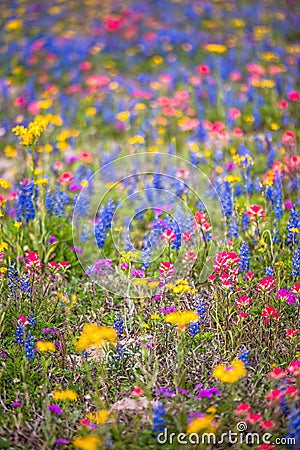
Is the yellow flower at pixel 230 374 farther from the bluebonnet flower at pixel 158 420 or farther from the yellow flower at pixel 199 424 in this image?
the bluebonnet flower at pixel 158 420

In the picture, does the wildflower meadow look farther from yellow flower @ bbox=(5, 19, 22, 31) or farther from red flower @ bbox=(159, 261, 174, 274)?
yellow flower @ bbox=(5, 19, 22, 31)

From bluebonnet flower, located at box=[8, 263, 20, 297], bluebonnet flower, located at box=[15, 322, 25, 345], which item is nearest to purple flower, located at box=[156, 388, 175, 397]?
bluebonnet flower, located at box=[15, 322, 25, 345]

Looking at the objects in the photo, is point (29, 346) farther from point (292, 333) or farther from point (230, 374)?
point (292, 333)

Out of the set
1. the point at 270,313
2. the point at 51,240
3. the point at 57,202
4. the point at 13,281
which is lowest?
the point at 270,313

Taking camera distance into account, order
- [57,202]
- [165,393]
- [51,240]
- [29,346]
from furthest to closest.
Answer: [57,202], [51,240], [29,346], [165,393]

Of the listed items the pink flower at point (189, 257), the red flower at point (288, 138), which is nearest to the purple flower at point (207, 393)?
the pink flower at point (189, 257)

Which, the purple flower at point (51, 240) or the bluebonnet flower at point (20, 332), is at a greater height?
the purple flower at point (51, 240)

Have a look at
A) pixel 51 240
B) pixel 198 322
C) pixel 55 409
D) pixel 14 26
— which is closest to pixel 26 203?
Answer: pixel 51 240

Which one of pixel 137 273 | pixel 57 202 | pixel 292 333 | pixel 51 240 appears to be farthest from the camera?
pixel 57 202

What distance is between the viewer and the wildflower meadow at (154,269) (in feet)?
9.03

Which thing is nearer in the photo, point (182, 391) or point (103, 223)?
point (182, 391)

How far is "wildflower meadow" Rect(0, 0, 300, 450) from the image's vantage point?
2.75m

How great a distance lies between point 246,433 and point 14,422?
3.55 feet

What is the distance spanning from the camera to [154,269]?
13.6ft
